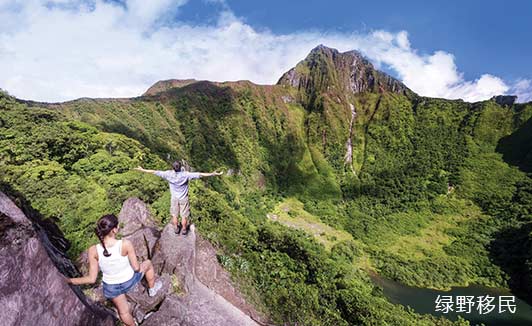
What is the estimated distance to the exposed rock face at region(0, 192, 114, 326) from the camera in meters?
4.90

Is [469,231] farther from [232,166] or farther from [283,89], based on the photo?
[283,89]

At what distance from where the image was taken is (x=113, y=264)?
558 centimetres

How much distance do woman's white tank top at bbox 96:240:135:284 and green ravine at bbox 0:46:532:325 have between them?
8.42 m

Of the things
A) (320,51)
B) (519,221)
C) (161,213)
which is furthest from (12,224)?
(320,51)

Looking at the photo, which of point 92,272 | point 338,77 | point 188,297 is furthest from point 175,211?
point 338,77

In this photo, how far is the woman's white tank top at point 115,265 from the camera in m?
5.49

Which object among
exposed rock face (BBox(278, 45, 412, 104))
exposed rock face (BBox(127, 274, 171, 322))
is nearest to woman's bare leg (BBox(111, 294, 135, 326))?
exposed rock face (BBox(127, 274, 171, 322))

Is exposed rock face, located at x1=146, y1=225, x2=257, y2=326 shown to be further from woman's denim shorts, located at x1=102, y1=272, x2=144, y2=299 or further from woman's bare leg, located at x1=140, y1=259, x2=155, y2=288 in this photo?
woman's denim shorts, located at x1=102, y1=272, x2=144, y2=299

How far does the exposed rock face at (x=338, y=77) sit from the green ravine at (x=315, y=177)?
951 mm

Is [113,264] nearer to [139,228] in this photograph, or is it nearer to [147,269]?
[147,269]

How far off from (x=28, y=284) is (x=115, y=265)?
1379 mm

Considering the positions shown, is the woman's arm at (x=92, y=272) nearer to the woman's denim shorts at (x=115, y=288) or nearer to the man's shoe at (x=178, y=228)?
the woman's denim shorts at (x=115, y=288)

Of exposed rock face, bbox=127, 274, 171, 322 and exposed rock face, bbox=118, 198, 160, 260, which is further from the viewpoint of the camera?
exposed rock face, bbox=118, 198, 160, 260

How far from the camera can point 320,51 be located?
190 m
